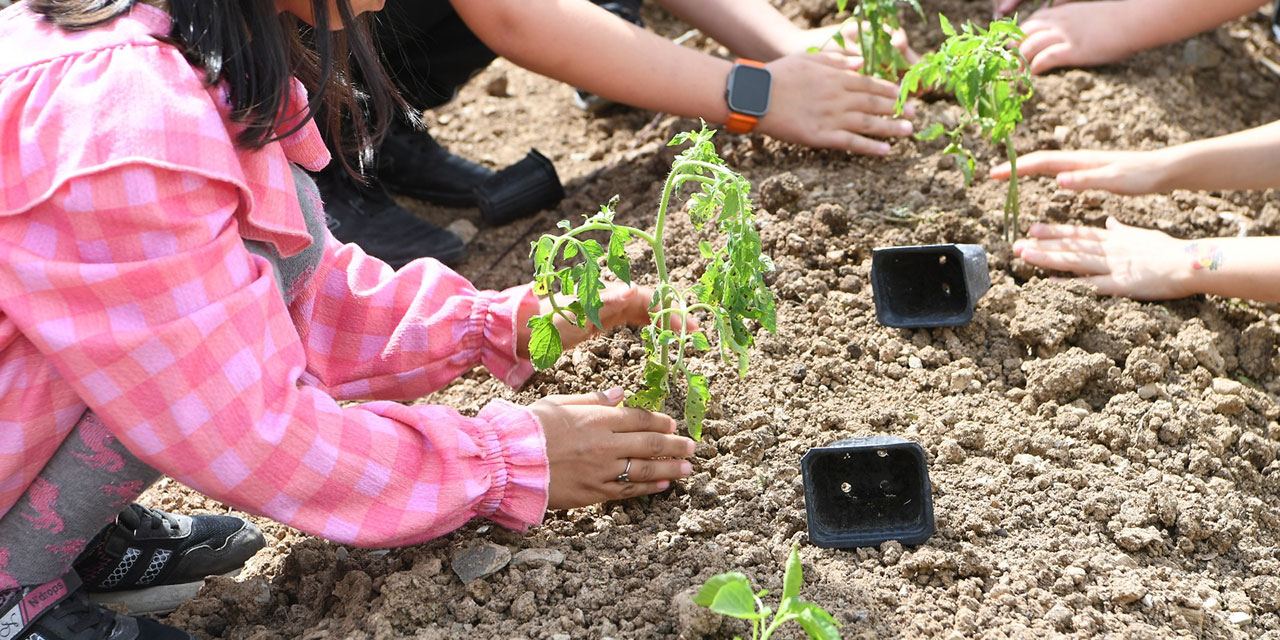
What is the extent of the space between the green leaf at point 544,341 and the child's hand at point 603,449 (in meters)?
0.08

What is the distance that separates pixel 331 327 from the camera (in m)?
1.98

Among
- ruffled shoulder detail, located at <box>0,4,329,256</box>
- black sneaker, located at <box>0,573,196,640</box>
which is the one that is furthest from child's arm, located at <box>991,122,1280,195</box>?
black sneaker, located at <box>0,573,196,640</box>

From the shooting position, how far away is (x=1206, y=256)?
7.25 feet

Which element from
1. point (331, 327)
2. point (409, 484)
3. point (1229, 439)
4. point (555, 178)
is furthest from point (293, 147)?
point (1229, 439)

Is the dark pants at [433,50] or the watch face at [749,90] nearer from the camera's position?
the watch face at [749,90]

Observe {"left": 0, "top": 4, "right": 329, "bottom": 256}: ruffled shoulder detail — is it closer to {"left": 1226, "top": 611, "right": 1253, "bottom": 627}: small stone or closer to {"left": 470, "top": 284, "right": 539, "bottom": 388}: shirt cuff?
{"left": 470, "top": 284, "right": 539, "bottom": 388}: shirt cuff

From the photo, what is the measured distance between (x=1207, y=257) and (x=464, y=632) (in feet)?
5.26

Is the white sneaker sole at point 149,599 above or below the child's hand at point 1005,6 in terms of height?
below

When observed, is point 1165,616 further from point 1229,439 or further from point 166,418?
point 166,418

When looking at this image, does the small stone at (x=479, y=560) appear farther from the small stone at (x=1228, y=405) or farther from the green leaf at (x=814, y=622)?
the small stone at (x=1228, y=405)

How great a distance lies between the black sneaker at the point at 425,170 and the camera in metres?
3.04

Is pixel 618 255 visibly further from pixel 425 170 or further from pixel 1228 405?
pixel 425 170

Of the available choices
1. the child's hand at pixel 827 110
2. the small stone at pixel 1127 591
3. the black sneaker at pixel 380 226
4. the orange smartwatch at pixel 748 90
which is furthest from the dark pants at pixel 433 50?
the small stone at pixel 1127 591

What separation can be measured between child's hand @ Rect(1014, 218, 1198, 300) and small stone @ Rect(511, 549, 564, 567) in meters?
1.18
